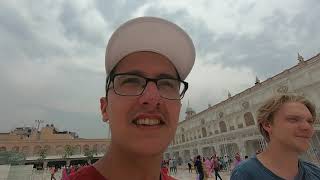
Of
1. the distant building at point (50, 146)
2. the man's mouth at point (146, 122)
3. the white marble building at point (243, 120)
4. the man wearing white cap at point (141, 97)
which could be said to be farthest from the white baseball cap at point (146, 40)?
the distant building at point (50, 146)

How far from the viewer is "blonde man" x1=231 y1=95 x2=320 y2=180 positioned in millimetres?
1802

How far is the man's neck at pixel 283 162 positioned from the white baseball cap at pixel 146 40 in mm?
1245

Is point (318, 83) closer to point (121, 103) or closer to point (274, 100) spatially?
point (274, 100)

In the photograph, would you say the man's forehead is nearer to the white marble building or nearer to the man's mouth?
the man's mouth

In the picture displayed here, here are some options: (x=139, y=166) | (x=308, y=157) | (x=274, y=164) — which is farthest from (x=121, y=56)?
(x=308, y=157)

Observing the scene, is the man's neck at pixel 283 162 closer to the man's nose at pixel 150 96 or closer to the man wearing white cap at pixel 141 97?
the man wearing white cap at pixel 141 97

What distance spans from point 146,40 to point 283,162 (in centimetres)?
151

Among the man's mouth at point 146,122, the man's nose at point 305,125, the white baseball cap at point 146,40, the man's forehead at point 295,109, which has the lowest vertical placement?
the man's mouth at point 146,122

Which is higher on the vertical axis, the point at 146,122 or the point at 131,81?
the point at 131,81

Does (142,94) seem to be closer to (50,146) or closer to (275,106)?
(275,106)

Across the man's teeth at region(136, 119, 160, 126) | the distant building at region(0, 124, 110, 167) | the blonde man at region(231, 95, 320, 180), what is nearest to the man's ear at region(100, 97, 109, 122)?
the man's teeth at region(136, 119, 160, 126)

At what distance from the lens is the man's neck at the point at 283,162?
1.82 metres

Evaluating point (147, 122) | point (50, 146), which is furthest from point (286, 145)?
point (50, 146)

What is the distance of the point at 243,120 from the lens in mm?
25156
